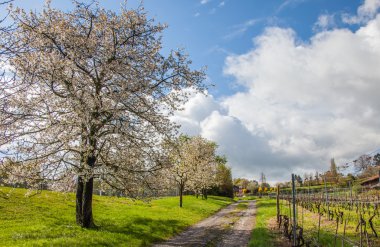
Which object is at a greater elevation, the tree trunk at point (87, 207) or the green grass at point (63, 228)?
the tree trunk at point (87, 207)

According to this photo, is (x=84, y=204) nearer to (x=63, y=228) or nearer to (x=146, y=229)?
(x=63, y=228)

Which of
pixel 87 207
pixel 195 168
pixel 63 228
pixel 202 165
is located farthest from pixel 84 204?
pixel 202 165

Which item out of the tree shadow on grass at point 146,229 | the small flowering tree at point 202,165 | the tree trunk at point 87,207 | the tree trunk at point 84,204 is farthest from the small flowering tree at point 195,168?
the tree trunk at point 87,207

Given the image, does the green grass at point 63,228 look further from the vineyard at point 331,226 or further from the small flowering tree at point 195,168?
the small flowering tree at point 195,168

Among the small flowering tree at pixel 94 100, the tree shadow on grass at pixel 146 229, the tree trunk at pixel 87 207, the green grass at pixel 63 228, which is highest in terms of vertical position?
the small flowering tree at pixel 94 100

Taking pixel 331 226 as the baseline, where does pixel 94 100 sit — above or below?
above

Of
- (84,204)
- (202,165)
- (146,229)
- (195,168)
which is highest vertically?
(202,165)

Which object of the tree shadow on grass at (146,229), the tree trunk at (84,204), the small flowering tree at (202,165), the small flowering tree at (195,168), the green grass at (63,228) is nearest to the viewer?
the green grass at (63,228)

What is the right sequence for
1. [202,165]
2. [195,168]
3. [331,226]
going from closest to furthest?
1. [331,226]
2. [195,168]
3. [202,165]

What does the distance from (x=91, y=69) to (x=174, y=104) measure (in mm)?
5179

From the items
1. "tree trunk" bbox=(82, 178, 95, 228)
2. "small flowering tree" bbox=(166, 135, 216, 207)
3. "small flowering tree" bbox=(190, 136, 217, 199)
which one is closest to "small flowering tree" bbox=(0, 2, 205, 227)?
"tree trunk" bbox=(82, 178, 95, 228)

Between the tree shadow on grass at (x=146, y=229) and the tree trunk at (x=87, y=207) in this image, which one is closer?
the tree trunk at (x=87, y=207)

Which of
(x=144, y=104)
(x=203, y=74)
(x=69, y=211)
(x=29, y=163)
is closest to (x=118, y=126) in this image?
(x=144, y=104)

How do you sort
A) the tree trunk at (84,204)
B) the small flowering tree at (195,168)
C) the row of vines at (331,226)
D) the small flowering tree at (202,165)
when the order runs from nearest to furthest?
the row of vines at (331,226) → the tree trunk at (84,204) → the small flowering tree at (195,168) → the small flowering tree at (202,165)
